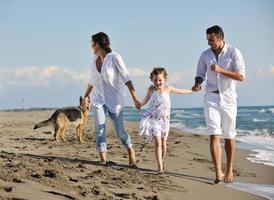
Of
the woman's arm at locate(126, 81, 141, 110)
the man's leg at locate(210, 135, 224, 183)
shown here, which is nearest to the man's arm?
the man's leg at locate(210, 135, 224, 183)

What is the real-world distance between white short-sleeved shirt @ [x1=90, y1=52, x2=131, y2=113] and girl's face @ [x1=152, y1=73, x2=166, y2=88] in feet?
1.23

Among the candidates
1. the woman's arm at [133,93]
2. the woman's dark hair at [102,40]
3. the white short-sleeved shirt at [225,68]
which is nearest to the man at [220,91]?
the white short-sleeved shirt at [225,68]

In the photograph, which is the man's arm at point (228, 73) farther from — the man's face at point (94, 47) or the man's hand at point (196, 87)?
the man's face at point (94, 47)

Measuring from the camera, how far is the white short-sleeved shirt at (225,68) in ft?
18.4

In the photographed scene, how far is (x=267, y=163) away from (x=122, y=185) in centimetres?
432

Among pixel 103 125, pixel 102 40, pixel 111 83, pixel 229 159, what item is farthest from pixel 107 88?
pixel 229 159

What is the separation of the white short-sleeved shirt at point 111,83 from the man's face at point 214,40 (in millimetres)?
1325

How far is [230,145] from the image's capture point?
581 centimetres

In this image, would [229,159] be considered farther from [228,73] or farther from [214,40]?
[214,40]

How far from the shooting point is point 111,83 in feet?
20.5

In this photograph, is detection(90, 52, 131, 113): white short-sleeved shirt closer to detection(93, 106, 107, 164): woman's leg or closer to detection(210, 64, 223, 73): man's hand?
detection(93, 106, 107, 164): woman's leg

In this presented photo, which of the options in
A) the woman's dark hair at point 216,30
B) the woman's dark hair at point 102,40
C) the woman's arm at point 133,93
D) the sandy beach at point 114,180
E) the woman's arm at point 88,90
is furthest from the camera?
the woman's arm at point 88,90

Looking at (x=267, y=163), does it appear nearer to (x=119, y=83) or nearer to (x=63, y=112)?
(x=119, y=83)

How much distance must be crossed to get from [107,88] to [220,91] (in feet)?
5.52
